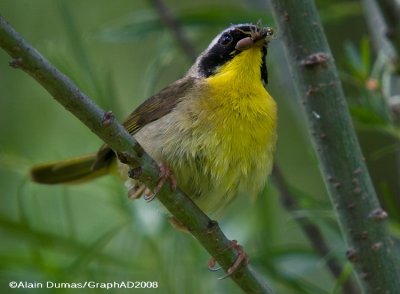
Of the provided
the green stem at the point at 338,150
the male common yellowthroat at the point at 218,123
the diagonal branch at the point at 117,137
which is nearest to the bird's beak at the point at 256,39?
the male common yellowthroat at the point at 218,123

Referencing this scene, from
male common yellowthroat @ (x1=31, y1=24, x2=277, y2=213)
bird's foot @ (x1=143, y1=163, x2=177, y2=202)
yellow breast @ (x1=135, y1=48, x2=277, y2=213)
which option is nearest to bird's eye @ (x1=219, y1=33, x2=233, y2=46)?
male common yellowthroat @ (x1=31, y1=24, x2=277, y2=213)

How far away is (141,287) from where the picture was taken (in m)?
3.77

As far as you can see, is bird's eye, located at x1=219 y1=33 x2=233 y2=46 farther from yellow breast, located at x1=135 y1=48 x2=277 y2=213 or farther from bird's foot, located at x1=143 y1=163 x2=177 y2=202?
bird's foot, located at x1=143 y1=163 x2=177 y2=202

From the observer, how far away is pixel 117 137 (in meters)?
2.26

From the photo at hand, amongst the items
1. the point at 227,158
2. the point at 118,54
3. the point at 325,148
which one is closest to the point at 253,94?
the point at 227,158

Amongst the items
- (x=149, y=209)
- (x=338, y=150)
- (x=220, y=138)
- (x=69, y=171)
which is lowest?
(x=338, y=150)

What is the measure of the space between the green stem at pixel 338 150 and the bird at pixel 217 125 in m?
0.52

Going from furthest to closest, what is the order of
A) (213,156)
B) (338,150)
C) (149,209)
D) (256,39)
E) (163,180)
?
(149,209) → (256,39) → (213,156) → (338,150) → (163,180)

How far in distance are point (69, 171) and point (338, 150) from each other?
172 cm

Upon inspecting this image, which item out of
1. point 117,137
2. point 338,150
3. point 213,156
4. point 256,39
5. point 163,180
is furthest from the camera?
point 256,39

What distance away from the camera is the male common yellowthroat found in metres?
3.21

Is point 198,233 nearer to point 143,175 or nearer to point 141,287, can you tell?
point 143,175

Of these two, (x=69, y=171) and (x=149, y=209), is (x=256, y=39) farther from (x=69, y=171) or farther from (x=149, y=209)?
(x=69, y=171)

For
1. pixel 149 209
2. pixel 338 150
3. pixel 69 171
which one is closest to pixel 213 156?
pixel 338 150
